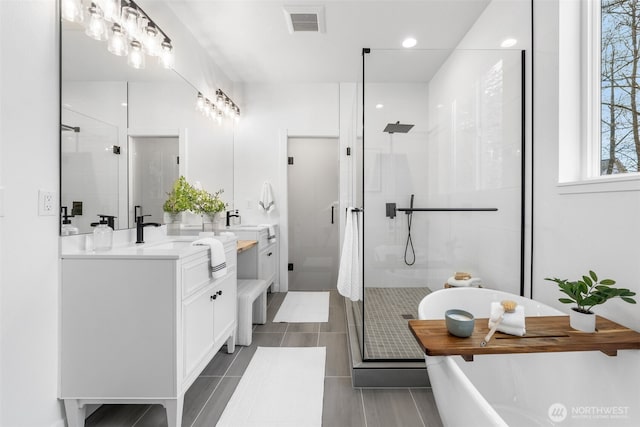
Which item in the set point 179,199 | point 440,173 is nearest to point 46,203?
point 179,199

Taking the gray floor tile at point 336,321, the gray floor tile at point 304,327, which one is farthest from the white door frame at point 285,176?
the gray floor tile at point 304,327

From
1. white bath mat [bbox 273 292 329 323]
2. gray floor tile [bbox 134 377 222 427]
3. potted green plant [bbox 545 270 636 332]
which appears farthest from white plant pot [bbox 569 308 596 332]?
white bath mat [bbox 273 292 329 323]

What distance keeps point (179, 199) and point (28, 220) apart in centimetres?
117

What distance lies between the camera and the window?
140 centimetres

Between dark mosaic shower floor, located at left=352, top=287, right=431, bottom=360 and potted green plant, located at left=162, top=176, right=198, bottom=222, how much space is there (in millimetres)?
1576

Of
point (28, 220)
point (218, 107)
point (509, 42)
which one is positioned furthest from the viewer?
point (218, 107)

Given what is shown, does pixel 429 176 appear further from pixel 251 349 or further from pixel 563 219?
pixel 251 349

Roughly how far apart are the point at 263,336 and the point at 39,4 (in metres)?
2.52

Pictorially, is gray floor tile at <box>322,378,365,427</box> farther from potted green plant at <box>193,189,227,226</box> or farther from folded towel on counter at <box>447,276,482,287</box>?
potted green plant at <box>193,189,227,226</box>

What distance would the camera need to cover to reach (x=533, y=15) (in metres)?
1.93

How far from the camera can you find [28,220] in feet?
4.42

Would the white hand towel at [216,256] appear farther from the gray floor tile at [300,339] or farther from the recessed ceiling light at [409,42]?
the recessed ceiling light at [409,42]

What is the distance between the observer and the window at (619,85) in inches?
55.2

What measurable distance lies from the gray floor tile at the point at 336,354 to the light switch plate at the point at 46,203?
1815mm
